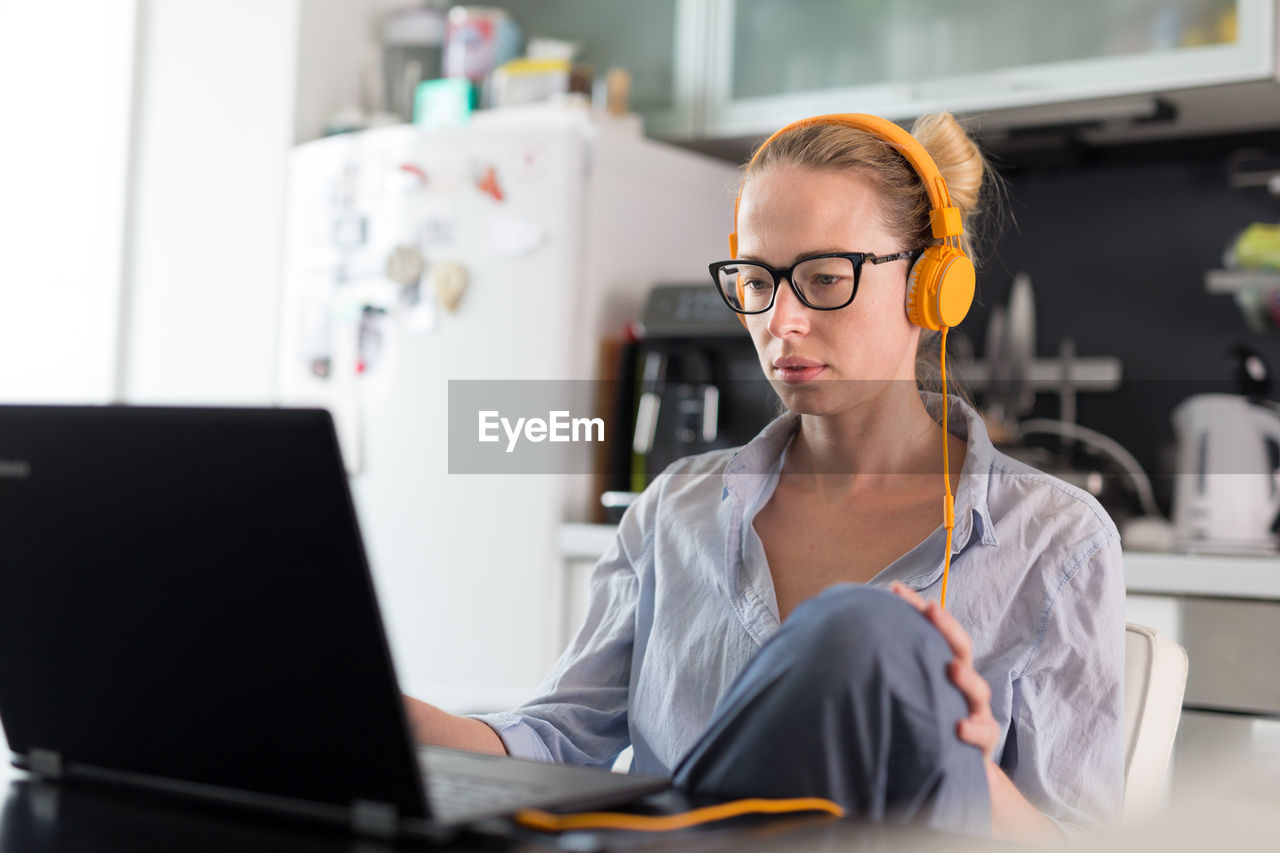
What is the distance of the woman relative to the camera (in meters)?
1.01

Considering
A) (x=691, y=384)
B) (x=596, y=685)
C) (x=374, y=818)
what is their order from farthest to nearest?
1. (x=691, y=384)
2. (x=596, y=685)
3. (x=374, y=818)

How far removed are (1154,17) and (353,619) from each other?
2.09m

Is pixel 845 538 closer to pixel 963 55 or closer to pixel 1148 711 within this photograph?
pixel 1148 711

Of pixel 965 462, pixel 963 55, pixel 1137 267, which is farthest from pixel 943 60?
pixel 965 462

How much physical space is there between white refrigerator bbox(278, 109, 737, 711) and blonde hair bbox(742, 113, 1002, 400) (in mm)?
1202

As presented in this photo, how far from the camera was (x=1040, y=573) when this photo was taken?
1065 mm

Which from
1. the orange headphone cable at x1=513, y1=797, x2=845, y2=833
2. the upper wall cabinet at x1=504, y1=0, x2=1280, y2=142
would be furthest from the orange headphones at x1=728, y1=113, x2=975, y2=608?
the upper wall cabinet at x1=504, y1=0, x2=1280, y2=142

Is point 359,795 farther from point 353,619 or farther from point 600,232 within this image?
point 600,232

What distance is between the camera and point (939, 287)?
1188 mm

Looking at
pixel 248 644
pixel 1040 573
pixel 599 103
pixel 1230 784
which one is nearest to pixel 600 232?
pixel 599 103

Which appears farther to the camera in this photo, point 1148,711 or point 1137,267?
point 1137,267

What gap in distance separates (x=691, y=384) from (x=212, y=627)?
1793mm

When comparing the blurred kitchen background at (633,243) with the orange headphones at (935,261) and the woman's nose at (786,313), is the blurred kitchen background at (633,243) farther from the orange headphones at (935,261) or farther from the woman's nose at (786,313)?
the woman's nose at (786,313)

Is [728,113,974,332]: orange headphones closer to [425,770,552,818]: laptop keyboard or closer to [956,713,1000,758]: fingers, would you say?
[956,713,1000,758]: fingers
